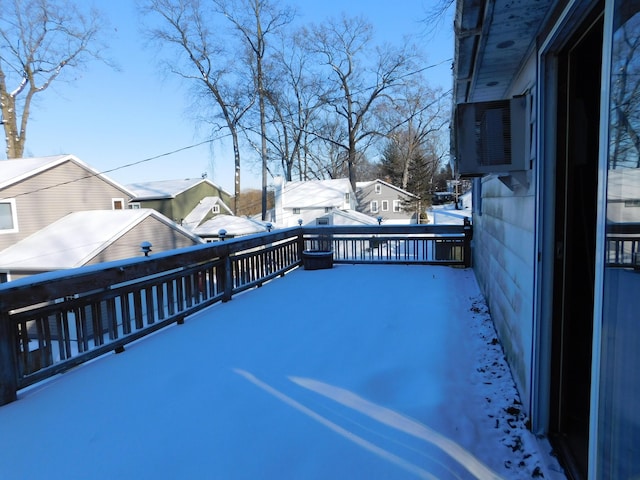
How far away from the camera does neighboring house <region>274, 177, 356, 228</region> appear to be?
24328 millimetres

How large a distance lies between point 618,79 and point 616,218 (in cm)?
38

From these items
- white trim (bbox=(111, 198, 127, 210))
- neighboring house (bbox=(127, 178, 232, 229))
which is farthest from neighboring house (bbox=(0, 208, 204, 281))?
neighboring house (bbox=(127, 178, 232, 229))

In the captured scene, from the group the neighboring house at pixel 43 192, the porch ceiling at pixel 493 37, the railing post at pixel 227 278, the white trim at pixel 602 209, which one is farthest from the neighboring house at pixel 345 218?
the white trim at pixel 602 209

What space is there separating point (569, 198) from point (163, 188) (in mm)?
27303

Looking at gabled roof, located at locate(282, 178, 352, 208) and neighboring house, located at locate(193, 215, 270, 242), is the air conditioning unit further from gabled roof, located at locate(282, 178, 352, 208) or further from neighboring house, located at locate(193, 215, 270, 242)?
gabled roof, located at locate(282, 178, 352, 208)

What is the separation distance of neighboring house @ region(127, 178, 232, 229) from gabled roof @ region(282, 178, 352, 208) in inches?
216

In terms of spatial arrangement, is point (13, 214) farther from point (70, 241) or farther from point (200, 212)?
point (200, 212)

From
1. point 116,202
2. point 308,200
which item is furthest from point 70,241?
point 308,200

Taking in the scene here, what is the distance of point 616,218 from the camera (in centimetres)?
112

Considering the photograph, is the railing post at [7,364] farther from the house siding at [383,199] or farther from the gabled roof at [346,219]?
the house siding at [383,199]

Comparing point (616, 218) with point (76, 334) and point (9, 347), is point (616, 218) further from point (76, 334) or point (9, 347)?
point (76, 334)

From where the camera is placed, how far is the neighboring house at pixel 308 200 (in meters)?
24.3

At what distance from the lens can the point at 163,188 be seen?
1043 inches

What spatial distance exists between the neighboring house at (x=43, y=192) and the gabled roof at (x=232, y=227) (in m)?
4.46
